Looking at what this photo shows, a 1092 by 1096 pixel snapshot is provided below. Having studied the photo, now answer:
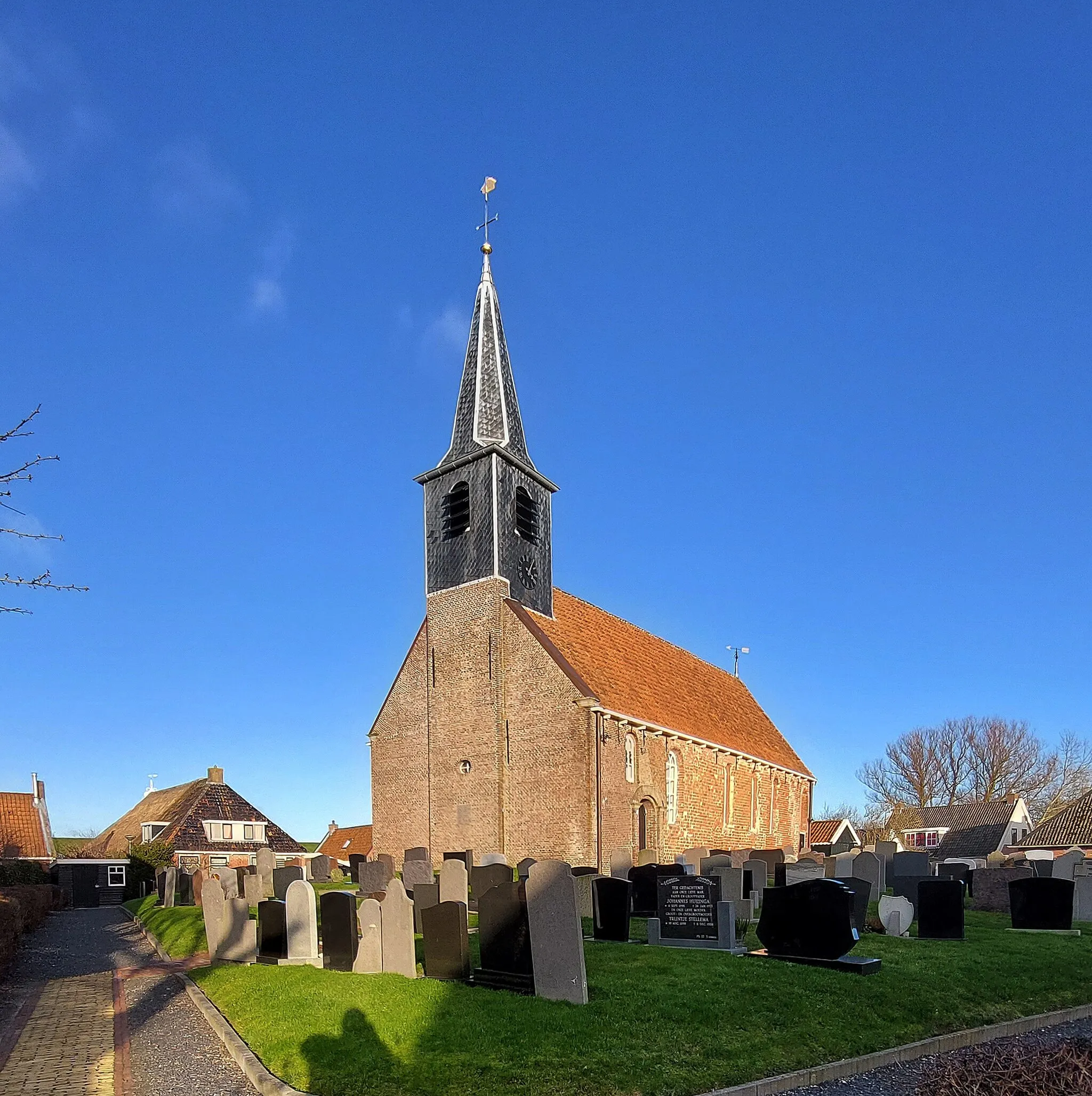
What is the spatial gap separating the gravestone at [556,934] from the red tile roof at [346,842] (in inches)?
1745

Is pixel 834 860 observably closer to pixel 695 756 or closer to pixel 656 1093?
pixel 695 756

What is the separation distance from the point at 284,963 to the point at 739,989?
661cm

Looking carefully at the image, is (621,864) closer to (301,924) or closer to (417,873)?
(417,873)

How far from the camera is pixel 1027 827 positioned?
184 ft

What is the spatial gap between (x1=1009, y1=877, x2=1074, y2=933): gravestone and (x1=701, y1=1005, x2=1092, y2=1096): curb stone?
216 inches

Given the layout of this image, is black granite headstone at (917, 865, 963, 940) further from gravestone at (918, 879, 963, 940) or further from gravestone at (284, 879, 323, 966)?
gravestone at (284, 879, 323, 966)

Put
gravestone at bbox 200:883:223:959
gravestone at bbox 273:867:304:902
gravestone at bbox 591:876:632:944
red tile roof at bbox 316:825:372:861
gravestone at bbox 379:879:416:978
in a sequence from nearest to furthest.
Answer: gravestone at bbox 379:879:416:978, gravestone at bbox 591:876:632:944, gravestone at bbox 200:883:223:959, gravestone at bbox 273:867:304:902, red tile roof at bbox 316:825:372:861

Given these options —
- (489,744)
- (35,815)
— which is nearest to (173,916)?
(489,744)

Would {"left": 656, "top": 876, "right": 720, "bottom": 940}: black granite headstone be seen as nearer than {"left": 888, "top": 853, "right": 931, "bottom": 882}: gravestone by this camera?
Yes

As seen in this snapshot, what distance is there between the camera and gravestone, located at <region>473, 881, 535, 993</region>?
1077 centimetres

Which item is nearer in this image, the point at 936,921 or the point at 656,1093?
the point at 656,1093

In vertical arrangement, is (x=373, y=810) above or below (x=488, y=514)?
below

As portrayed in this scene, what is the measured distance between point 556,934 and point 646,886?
897 centimetres

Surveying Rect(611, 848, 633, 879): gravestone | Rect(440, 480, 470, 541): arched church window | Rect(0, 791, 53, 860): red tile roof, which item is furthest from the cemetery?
Rect(0, 791, 53, 860): red tile roof
